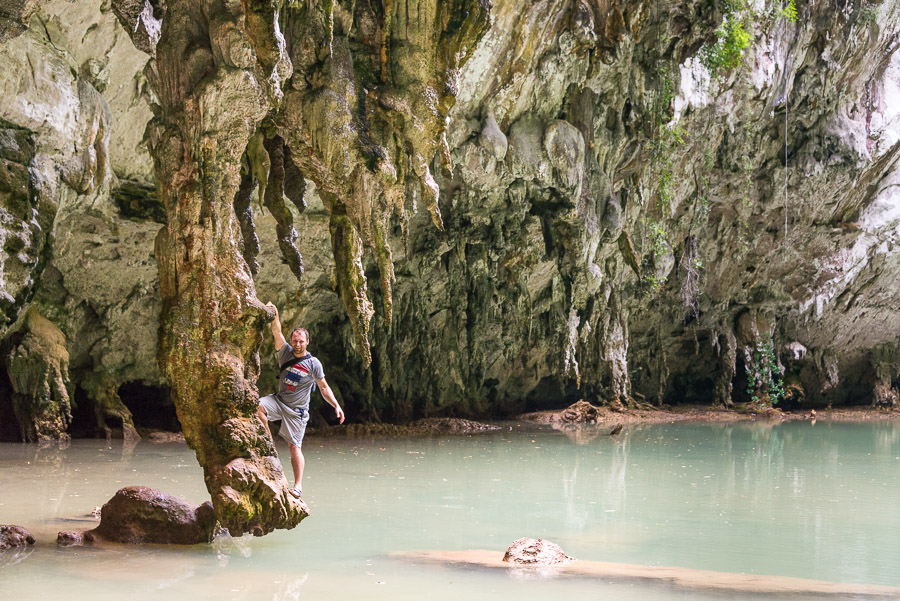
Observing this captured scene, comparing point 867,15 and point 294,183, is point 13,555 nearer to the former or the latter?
point 294,183

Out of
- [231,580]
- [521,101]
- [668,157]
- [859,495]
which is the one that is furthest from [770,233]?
[231,580]

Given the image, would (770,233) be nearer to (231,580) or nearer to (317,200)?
(317,200)

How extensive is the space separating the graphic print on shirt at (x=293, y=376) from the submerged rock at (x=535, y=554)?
187cm

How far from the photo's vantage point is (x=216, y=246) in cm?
575

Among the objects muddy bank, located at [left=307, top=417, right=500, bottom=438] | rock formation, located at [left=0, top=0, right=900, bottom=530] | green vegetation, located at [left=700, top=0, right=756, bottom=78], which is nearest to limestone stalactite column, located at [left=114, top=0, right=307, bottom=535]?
rock formation, located at [left=0, top=0, right=900, bottom=530]

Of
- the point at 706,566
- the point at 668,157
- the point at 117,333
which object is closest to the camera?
the point at 706,566

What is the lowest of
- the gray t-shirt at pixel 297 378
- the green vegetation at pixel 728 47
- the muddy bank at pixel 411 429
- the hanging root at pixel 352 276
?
the muddy bank at pixel 411 429

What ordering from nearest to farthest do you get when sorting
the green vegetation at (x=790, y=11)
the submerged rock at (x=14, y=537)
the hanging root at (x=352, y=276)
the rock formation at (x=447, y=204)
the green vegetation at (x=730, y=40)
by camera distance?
1. the submerged rock at (x=14, y=537)
2. the rock formation at (x=447, y=204)
3. the hanging root at (x=352, y=276)
4. the green vegetation at (x=730, y=40)
5. the green vegetation at (x=790, y=11)

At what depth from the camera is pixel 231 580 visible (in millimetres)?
4824

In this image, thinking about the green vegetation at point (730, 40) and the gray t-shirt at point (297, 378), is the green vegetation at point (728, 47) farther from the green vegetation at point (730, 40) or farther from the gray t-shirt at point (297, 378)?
the gray t-shirt at point (297, 378)

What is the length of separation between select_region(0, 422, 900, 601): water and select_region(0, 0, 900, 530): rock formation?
731mm

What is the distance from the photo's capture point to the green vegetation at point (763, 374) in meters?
21.5

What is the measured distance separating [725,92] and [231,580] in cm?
1437

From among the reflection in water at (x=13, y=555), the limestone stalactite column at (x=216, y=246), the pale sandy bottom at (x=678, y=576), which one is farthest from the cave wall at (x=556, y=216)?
the reflection in water at (x=13, y=555)
